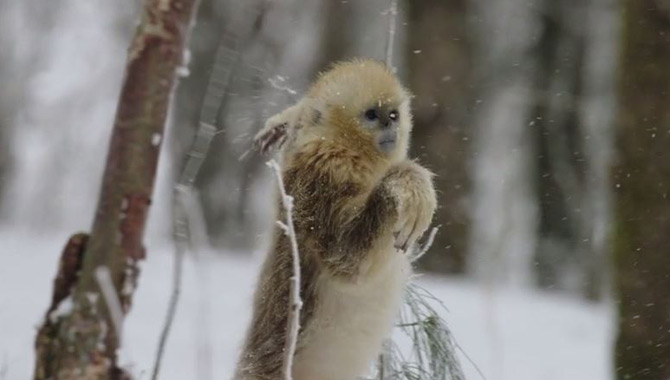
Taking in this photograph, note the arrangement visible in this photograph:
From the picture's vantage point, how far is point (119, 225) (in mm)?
3039

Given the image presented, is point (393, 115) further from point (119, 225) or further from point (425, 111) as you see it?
point (425, 111)

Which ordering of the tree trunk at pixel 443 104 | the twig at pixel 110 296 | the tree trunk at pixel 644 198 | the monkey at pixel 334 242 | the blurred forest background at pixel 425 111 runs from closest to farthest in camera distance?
1. the twig at pixel 110 296
2. the monkey at pixel 334 242
3. the tree trunk at pixel 644 198
4. the tree trunk at pixel 443 104
5. the blurred forest background at pixel 425 111

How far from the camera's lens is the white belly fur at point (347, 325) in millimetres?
4430

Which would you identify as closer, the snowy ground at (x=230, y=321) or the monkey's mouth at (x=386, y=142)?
the monkey's mouth at (x=386, y=142)

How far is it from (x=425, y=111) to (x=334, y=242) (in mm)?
9146

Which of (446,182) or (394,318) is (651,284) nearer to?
(394,318)

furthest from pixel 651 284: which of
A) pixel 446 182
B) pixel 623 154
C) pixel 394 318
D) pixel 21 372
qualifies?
pixel 446 182

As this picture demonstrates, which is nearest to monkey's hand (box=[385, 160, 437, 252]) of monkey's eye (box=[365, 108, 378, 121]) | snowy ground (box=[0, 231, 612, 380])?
monkey's eye (box=[365, 108, 378, 121])

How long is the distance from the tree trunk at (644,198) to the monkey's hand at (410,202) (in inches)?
65.7

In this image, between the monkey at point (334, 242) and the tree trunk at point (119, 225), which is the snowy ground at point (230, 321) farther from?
the tree trunk at point (119, 225)

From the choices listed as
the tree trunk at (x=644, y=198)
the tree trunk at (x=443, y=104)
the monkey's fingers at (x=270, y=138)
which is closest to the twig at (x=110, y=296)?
the monkey's fingers at (x=270, y=138)

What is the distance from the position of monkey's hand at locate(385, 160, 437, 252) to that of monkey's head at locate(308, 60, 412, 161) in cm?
35

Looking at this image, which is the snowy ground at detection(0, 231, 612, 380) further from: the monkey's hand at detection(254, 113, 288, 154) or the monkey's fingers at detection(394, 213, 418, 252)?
the monkey's fingers at detection(394, 213, 418, 252)

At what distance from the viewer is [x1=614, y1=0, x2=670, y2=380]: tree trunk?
5.45 m
